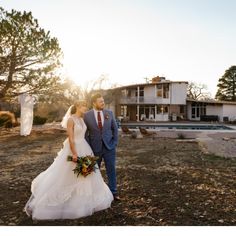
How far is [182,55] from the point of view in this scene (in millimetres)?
6316

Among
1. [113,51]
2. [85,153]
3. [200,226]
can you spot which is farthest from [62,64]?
[200,226]

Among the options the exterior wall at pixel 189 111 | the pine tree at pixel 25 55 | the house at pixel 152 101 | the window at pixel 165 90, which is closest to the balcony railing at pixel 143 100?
the house at pixel 152 101

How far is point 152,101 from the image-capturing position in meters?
39.1

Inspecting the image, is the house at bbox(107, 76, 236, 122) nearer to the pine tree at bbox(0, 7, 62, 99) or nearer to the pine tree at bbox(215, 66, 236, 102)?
the pine tree at bbox(215, 66, 236, 102)

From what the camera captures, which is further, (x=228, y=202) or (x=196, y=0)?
(x=196, y=0)

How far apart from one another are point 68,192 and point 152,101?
3555cm

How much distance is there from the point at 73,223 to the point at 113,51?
4.42 meters

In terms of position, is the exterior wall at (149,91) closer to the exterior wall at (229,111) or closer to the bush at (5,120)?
the exterior wall at (229,111)

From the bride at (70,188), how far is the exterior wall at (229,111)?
115 ft

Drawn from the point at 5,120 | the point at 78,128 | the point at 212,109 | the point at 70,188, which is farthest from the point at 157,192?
the point at 212,109

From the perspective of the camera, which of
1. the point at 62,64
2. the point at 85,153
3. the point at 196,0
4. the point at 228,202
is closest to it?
the point at 85,153

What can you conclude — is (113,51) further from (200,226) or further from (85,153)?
(200,226)

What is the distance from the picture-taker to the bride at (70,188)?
3959mm

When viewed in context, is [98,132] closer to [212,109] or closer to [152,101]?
[152,101]
